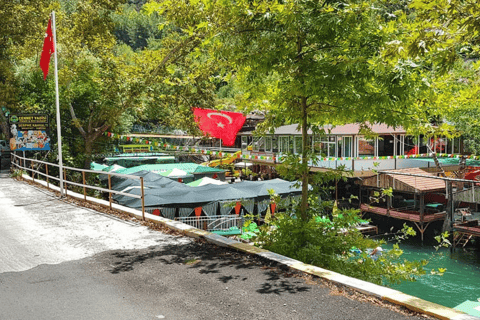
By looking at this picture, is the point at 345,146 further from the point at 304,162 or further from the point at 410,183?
the point at 304,162

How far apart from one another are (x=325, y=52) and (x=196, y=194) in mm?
13070

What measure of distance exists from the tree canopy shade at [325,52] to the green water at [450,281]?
975 centimetres

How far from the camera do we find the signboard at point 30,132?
20438 millimetres

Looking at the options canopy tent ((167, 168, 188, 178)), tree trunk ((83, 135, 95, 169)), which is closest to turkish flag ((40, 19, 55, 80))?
tree trunk ((83, 135, 95, 169))

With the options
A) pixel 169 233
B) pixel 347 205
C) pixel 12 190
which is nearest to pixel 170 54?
pixel 12 190

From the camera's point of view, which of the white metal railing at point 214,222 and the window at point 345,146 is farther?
the window at point 345,146

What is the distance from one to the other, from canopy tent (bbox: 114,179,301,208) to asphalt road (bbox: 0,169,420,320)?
9139 mm

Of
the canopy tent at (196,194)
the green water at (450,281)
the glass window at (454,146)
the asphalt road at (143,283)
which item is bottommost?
the green water at (450,281)

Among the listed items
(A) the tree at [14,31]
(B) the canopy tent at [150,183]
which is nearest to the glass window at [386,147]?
(B) the canopy tent at [150,183]

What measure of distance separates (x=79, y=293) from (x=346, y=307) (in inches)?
135

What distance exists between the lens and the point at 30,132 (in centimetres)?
2075

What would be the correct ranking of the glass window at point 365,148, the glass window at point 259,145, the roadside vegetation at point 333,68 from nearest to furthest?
the roadside vegetation at point 333,68 → the glass window at point 365,148 → the glass window at point 259,145

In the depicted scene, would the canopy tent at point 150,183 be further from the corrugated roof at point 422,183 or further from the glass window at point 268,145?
the glass window at point 268,145

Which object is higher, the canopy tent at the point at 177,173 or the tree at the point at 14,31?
the tree at the point at 14,31
